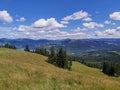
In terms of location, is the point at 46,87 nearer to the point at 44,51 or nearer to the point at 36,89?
the point at 36,89

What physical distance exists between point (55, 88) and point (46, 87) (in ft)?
1.38

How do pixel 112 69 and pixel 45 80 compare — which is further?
pixel 112 69

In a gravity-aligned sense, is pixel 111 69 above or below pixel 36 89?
below

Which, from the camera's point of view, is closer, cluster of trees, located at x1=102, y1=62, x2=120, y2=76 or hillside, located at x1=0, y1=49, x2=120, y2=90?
hillside, located at x1=0, y1=49, x2=120, y2=90

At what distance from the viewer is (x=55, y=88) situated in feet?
32.6

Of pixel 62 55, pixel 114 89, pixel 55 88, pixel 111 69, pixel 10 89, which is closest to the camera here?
pixel 10 89

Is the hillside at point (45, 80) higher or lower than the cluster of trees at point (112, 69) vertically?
higher

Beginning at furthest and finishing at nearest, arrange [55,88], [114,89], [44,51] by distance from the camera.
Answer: [44,51] < [114,89] < [55,88]

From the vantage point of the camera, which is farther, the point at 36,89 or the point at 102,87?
the point at 102,87

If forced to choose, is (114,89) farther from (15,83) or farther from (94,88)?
(15,83)

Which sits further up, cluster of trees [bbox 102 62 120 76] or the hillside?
the hillside

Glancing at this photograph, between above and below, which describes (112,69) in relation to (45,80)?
below

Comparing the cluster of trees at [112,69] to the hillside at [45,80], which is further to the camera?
the cluster of trees at [112,69]

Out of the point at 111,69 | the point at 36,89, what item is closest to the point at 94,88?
the point at 36,89
